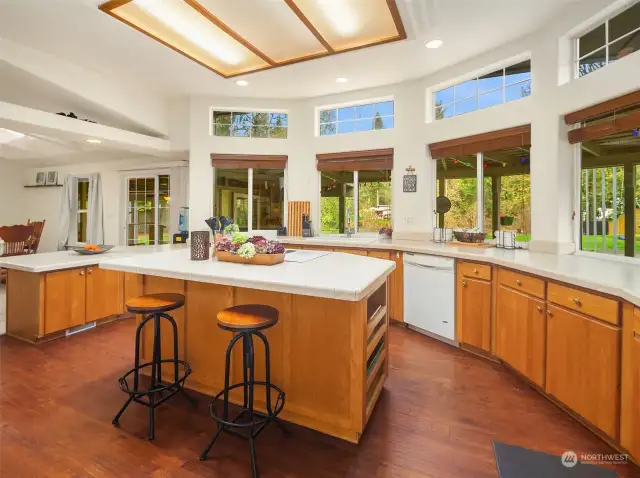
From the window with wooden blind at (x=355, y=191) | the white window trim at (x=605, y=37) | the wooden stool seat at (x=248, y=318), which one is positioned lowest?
the wooden stool seat at (x=248, y=318)

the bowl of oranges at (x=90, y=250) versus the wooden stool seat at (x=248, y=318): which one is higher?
the bowl of oranges at (x=90, y=250)

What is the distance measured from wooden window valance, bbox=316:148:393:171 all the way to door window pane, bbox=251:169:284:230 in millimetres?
762

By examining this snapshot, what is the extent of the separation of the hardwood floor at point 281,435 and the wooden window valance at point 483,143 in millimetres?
2263

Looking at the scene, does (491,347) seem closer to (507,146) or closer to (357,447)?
(357,447)

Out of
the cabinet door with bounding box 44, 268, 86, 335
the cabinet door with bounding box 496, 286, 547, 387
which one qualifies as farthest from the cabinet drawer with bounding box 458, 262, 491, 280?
the cabinet door with bounding box 44, 268, 86, 335

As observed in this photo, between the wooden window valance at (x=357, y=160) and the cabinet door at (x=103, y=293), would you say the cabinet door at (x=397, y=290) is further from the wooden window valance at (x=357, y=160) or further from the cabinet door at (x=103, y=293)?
the cabinet door at (x=103, y=293)

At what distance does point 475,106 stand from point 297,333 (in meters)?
3.41

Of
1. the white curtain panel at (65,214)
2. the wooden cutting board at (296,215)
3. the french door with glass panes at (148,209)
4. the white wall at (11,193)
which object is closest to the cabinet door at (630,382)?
the wooden cutting board at (296,215)

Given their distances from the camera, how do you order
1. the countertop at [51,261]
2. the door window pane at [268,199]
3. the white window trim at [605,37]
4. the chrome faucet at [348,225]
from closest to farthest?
the white window trim at [605,37] → the countertop at [51,261] → the chrome faucet at [348,225] → the door window pane at [268,199]

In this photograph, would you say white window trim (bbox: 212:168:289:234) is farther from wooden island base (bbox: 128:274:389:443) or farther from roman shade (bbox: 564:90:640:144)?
roman shade (bbox: 564:90:640:144)

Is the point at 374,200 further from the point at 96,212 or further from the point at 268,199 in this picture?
the point at 96,212

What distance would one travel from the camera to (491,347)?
293cm

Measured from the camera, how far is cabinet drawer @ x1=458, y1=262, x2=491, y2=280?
295 cm

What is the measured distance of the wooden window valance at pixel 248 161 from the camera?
5.18 m
